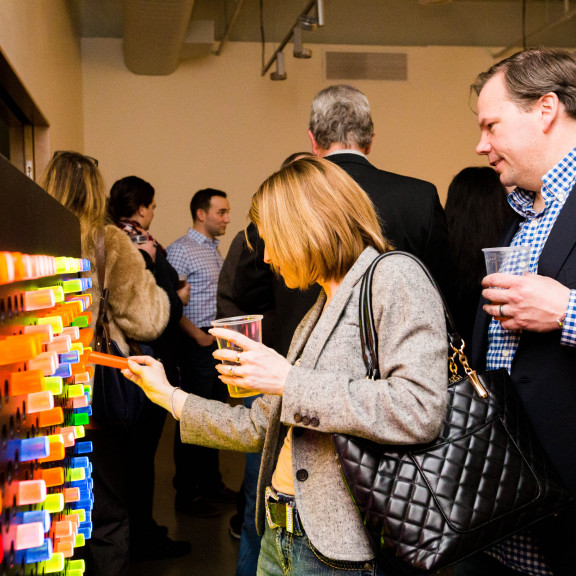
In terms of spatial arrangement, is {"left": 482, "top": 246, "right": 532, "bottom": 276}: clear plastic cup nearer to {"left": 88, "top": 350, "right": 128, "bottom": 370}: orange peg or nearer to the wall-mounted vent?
{"left": 88, "top": 350, "right": 128, "bottom": 370}: orange peg

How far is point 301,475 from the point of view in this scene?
4.24 feet

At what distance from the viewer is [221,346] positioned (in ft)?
4.34

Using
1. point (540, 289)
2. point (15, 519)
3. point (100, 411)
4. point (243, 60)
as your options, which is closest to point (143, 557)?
point (100, 411)

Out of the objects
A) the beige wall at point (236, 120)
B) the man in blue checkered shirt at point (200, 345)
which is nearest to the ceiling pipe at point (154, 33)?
the beige wall at point (236, 120)

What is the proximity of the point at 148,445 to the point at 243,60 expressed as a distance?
200 inches

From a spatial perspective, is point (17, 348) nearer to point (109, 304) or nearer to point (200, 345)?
point (109, 304)

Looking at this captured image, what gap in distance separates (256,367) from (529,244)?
0.69 meters

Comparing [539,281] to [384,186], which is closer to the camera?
[539,281]

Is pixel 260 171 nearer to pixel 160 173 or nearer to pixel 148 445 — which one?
pixel 160 173

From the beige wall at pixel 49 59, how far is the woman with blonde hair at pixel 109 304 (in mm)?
902

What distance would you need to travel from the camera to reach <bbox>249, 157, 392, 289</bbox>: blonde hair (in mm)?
1336

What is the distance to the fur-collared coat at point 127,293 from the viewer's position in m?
2.41

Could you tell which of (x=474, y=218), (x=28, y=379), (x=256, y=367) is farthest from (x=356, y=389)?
(x=474, y=218)

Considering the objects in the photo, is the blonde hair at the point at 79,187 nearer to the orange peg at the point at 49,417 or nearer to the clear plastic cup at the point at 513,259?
the clear plastic cup at the point at 513,259
